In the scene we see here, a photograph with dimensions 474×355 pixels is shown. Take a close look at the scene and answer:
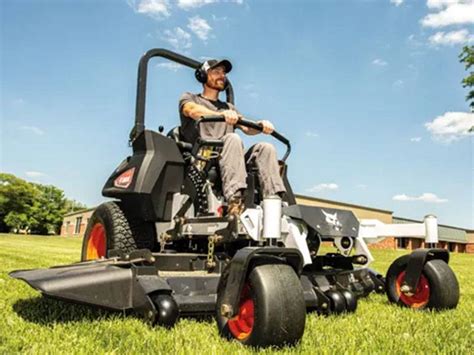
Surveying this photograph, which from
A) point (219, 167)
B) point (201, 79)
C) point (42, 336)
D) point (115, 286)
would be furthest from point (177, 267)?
point (201, 79)

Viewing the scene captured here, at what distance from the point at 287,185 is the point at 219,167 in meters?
0.92

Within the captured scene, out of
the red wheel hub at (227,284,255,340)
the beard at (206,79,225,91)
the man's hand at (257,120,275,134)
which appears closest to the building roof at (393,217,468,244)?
the beard at (206,79,225,91)

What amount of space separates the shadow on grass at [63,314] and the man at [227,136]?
3.22 feet

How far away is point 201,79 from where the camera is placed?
4977 millimetres

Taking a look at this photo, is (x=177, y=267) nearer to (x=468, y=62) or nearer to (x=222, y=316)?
(x=222, y=316)

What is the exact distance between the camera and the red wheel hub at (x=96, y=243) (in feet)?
16.0

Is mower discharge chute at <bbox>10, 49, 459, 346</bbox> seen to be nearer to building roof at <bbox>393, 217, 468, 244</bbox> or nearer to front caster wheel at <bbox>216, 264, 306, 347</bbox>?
front caster wheel at <bbox>216, 264, 306, 347</bbox>

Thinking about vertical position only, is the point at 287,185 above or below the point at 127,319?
above

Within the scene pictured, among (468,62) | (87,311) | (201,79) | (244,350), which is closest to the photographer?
(244,350)

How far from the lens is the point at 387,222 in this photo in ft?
128

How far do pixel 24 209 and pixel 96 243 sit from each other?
71.4 meters

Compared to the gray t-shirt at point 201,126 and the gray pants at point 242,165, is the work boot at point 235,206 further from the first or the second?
the gray t-shirt at point 201,126

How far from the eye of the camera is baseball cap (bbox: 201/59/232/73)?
4.75 meters

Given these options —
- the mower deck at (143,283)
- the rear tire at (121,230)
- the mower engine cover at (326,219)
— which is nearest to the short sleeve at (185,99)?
the rear tire at (121,230)
